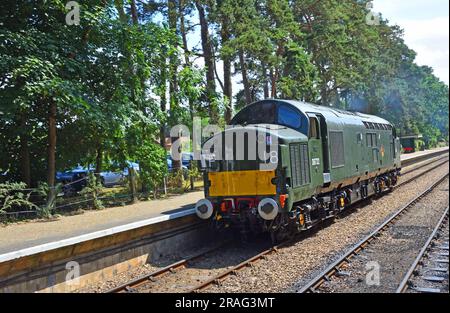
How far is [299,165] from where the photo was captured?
11219 millimetres

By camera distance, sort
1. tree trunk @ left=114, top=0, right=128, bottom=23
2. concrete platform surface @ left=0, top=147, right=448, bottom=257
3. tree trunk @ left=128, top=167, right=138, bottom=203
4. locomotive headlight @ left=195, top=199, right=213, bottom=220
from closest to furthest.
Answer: concrete platform surface @ left=0, top=147, right=448, bottom=257, locomotive headlight @ left=195, top=199, right=213, bottom=220, tree trunk @ left=114, top=0, right=128, bottom=23, tree trunk @ left=128, top=167, right=138, bottom=203

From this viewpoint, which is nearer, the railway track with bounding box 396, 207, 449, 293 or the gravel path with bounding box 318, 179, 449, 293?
the railway track with bounding box 396, 207, 449, 293

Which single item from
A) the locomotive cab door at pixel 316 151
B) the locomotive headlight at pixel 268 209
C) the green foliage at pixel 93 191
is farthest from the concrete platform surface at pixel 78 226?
the locomotive cab door at pixel 316 151

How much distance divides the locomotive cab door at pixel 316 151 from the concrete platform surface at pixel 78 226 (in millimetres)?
3275

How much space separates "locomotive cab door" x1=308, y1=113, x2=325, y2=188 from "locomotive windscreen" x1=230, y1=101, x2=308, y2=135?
0.28m

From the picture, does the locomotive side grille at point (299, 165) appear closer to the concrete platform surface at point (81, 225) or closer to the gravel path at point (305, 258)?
the gravel path at point (305, 258)

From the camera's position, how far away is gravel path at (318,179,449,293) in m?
8.24

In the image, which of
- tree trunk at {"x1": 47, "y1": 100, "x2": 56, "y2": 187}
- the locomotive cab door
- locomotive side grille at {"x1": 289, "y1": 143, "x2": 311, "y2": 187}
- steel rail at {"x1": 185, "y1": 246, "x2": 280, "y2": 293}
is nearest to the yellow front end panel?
locomotive side grille at {"x1": 289, "y1": 143, "x2": 311, "y2": 187}

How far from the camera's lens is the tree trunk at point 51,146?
14.0 metres

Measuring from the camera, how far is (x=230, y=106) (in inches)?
866

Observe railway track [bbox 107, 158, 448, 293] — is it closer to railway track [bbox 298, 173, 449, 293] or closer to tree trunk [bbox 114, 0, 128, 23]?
railway track [bbox 298, 173, 449, 293]

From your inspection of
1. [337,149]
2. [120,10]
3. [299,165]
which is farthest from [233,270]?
[120,10]

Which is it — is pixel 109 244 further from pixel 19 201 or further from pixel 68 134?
pixel 68 134
